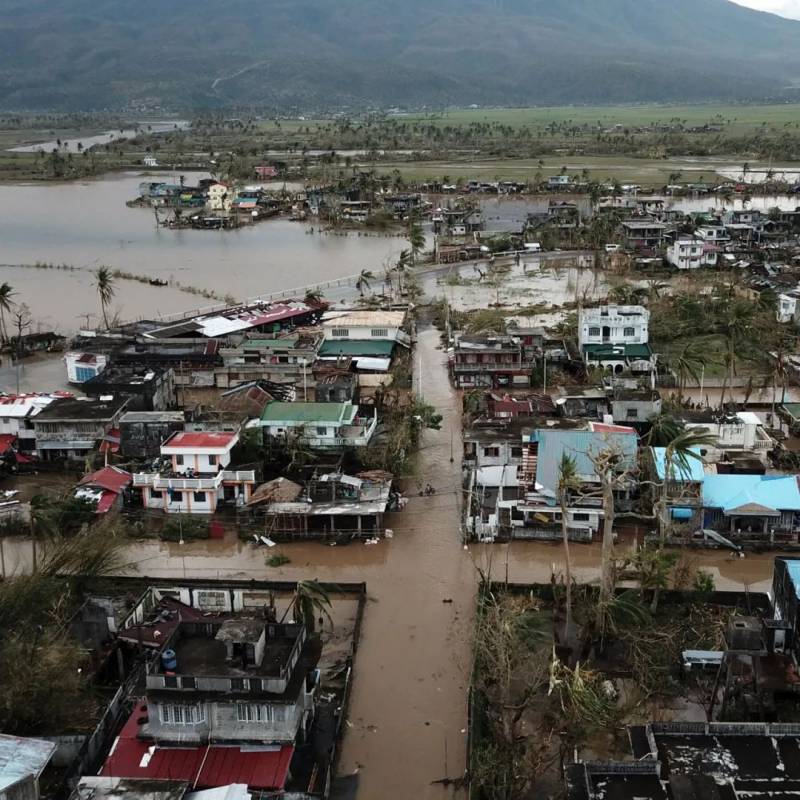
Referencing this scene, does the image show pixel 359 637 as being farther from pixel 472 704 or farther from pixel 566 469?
pixel 566 469

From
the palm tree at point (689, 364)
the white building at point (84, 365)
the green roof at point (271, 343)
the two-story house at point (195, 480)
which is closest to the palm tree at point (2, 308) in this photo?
the white building at point (84, 365)

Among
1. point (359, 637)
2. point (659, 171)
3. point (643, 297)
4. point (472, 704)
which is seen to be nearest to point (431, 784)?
point (472, 704)

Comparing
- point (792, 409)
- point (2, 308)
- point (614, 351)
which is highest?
point (614, 351)

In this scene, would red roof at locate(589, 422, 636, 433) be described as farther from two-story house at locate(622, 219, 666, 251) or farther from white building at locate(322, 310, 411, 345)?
two-story house at locate(622, 219, 666, 251)

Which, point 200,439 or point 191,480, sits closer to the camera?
point 191,480

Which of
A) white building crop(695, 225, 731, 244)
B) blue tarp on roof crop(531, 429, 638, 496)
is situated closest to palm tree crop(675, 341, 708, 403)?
blue tarp on roof crop(531, 429, 638, 496)

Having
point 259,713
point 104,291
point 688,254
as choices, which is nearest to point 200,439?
point 259,713

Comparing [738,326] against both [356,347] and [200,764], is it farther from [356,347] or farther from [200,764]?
[200,764]
